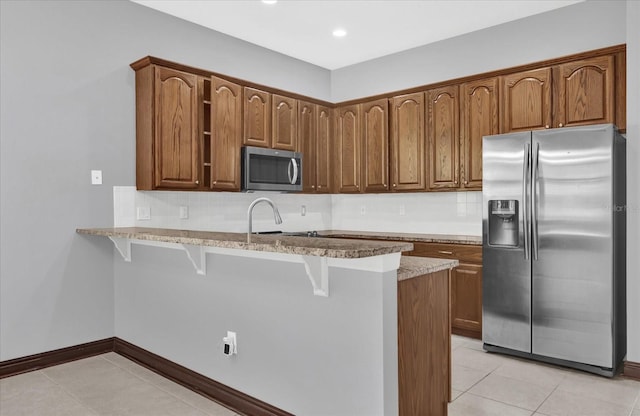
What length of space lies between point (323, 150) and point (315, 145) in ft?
0.51

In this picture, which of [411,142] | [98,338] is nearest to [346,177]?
[411,142]

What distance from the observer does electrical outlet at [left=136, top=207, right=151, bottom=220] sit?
375cm

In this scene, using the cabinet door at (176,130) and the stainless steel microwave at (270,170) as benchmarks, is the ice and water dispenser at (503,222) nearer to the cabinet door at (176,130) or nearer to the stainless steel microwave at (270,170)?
the stainless steel microwave at (270,170)

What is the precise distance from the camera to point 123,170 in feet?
12.0

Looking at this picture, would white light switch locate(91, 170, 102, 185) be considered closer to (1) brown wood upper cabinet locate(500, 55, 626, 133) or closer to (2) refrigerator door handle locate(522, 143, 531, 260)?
(2) refrigerator door handle locate(522, 143, 531, 260)

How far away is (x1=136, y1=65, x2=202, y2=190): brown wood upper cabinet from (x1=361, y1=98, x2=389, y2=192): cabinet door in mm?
1963

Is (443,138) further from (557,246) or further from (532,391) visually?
(532,391)

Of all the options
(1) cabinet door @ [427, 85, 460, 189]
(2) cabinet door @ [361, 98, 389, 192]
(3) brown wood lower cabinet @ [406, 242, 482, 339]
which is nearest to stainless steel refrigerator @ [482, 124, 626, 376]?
(3) brown wood lower cabinet @ [406, 242, 482, 339]

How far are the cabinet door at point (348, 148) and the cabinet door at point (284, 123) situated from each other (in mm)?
676

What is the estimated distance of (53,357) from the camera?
3.29 m

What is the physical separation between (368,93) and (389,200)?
4.27 feet

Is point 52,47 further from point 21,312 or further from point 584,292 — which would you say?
point 584,292

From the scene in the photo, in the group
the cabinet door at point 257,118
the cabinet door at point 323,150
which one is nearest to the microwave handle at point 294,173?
the cabinet door at point 257,118

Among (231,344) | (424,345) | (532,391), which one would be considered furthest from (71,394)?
(532,391)
